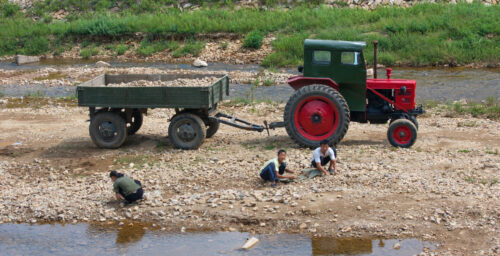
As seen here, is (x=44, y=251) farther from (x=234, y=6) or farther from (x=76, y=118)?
(x=234, y=6)

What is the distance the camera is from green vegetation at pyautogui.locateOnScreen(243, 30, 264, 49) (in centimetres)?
3291

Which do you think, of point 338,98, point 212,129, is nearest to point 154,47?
point 212,129

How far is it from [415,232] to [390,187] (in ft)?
5.13

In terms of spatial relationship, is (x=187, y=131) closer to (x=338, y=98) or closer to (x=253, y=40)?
(x=338, y=98)

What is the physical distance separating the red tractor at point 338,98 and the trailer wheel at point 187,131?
201cm

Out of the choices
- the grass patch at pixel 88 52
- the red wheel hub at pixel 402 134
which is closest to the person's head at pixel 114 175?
the red wheel hub at pixel 402 134

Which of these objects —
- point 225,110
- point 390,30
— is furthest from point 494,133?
point 390,30

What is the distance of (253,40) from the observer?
3300cm

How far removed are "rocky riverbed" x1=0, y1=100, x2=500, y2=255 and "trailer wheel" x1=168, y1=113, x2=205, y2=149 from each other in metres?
0.23

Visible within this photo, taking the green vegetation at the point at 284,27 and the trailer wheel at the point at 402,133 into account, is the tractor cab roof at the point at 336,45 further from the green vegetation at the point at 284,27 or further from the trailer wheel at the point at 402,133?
the green vegetation at the point at 284,27

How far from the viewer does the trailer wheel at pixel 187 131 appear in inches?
584

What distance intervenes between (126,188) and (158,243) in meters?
1.53

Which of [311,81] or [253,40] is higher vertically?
[253,40]

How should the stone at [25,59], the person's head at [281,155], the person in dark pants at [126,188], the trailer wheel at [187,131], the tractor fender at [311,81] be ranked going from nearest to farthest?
1. the person in dark pants at [126,188]
2. the person's head at [281,155]
3. the tractor fender at [311,81]
4. the trailer wheel at [187,131]
5. the stone at [25,59]
